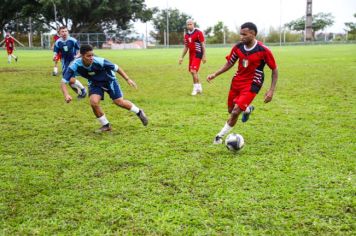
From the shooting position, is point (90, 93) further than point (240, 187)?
Yes

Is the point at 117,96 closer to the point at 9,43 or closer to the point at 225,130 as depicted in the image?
the point at 225,130

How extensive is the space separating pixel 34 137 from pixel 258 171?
365 centimetres

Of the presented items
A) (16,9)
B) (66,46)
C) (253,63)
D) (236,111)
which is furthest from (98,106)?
(16,9)

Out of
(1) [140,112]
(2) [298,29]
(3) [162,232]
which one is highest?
(2) [298,29]

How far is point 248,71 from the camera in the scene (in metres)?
5.90

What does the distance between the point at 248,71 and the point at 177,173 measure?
2.08 m

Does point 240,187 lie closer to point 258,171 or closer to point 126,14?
point 258,171

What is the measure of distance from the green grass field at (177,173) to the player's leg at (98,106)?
0.62 ft

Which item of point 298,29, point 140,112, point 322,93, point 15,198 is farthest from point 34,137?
point 298,29

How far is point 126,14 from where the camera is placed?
198 ft

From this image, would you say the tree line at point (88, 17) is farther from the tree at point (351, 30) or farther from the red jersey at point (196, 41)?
the red jersey at point (196, 41)

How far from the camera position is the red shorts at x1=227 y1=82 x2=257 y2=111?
568 cm

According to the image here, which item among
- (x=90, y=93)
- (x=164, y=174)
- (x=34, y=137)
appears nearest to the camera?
(x=164, y=174)

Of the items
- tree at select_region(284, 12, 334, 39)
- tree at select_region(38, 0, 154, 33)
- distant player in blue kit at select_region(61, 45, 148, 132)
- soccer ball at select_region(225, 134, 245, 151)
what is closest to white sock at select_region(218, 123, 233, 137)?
soccer ball at select_region(225, 134, 245, 151)
